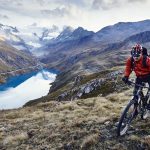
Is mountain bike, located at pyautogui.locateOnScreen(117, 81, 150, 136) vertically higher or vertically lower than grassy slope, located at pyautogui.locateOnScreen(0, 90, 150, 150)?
higher

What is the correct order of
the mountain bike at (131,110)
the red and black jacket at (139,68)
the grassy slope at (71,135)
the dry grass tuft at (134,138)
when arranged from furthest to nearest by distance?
the grassy slope at (71,135), the red and black jacket at (139,68), the dry grass tuft at (134,138), the mountain bike at (131,110)

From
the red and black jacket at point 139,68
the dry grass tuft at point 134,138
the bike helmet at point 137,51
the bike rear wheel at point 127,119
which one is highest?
the bike helmet at point 137,51

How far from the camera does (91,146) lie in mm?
17469

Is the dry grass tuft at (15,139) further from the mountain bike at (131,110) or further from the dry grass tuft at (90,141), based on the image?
the mountain bike at (131,110)

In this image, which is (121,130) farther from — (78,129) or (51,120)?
(51,120)

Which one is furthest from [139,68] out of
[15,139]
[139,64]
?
[15,139]

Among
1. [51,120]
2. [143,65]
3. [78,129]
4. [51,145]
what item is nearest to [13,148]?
[51,145]

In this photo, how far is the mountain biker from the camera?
55.4 ft

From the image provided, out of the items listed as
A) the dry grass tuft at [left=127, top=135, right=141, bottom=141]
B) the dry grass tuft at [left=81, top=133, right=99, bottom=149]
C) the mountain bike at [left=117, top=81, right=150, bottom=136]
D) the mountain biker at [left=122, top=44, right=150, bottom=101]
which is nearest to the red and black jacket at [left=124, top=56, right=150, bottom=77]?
the mountain biker at [left=122, top=44, right=150, bottom=101]

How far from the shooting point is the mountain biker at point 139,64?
1689 cm

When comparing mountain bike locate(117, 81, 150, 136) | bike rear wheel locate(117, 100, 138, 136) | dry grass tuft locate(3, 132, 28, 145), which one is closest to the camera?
mountain bike locate(117, 81, 150, 136)

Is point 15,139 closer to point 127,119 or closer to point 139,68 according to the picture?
point 127,119

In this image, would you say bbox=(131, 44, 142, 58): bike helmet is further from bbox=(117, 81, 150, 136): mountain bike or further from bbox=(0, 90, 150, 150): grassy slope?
bbox=(0, 90, 150, 150): grassy slope

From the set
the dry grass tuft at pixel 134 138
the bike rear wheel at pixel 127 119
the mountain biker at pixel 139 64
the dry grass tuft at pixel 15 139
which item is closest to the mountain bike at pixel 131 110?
the bike rear wheel at pixel 127 119
